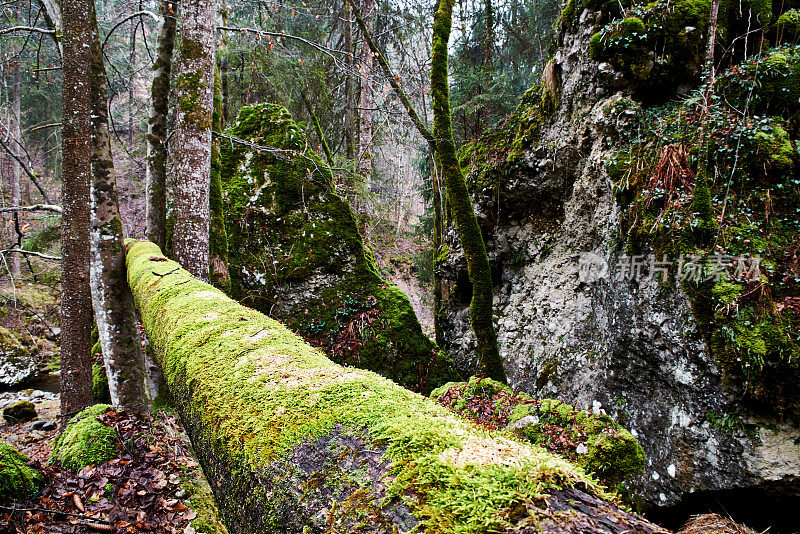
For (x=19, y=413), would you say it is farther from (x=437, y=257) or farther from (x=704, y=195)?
(x=704, y=195)

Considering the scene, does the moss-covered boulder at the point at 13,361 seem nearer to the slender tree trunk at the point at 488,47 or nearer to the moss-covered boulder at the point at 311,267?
the moss-covered boulder at the point at 311,267

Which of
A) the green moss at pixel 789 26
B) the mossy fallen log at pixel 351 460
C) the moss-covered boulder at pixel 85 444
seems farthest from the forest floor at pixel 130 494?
the green moss at pixel 789 26

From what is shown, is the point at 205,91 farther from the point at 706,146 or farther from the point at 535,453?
the point at 706,146

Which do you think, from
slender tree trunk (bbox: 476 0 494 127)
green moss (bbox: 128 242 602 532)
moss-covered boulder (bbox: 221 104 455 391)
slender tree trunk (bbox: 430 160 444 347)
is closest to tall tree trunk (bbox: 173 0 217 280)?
moss-covered boulder (bbox: 221 104 455 391)

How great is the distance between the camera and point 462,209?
19.9 ft

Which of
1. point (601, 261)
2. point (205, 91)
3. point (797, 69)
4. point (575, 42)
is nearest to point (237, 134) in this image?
point (205, 91)

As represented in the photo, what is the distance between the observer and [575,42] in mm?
6293

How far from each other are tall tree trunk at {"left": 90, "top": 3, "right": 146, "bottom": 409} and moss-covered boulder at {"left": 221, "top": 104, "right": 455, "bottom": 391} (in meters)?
2.13

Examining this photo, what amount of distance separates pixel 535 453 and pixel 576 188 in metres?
6.24

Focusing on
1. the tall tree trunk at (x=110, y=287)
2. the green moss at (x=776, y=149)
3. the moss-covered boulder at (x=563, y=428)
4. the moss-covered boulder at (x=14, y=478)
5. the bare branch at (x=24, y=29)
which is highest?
the bare branch at (x=24, y=29)

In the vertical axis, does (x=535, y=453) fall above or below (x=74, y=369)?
above

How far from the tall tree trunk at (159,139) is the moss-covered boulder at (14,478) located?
3.47m

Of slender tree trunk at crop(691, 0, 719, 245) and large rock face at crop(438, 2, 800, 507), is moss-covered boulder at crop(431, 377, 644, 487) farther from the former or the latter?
slender tree trunk at crop(691, 0, 719, 245)

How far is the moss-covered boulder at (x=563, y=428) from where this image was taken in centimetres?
314
